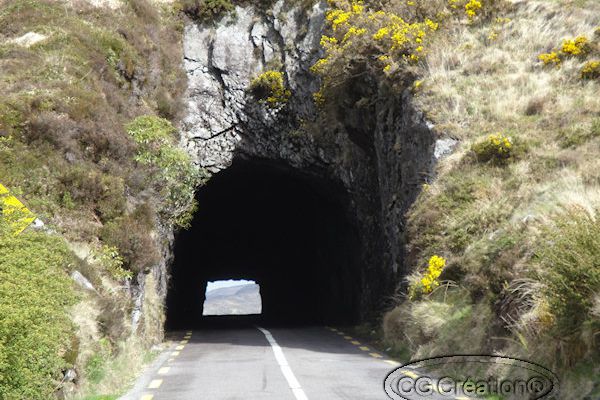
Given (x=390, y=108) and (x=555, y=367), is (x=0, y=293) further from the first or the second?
(x=390, y=108)

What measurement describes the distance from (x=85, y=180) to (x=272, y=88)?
13189 mm

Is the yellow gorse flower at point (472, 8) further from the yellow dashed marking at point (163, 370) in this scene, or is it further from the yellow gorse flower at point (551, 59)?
the yellow dashed marking at point (163, 370)

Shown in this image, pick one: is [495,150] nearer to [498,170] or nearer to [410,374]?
[498,170]

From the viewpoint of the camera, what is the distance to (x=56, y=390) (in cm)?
838

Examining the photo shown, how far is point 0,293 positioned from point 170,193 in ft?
42.7

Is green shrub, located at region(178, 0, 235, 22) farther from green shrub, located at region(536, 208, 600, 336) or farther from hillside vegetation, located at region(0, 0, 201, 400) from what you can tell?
green shrub, located at region(536, 208, 600, 336)

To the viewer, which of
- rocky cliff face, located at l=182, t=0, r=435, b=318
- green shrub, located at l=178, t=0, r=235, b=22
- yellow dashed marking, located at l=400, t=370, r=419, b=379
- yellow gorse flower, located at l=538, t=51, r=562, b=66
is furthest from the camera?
green shrub, located at l=178, t=0, r=235, b=22

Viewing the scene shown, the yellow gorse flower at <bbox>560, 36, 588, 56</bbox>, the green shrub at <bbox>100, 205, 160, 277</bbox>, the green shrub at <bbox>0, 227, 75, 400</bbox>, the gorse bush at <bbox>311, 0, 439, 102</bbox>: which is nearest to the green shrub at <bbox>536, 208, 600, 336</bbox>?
the green shrub at <bbox>0, 227, 75, 400</bbox>

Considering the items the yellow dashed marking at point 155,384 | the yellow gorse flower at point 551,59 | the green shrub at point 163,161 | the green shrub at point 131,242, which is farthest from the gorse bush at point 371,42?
the yellow dashed marking at point 155,384

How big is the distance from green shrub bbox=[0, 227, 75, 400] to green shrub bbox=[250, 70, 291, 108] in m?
18.6

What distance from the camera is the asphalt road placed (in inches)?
378

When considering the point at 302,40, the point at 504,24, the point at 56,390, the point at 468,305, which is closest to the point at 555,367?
the point at 468,305

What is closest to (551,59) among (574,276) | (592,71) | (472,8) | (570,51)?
(570,51)

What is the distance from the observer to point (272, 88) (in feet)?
88.6
